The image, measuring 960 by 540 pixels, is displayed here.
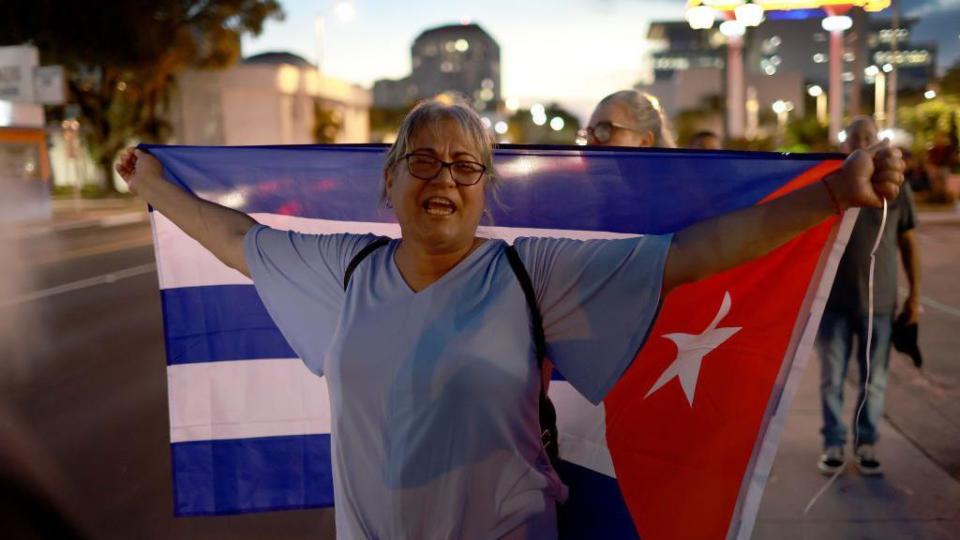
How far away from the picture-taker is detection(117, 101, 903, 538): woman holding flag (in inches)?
80.0

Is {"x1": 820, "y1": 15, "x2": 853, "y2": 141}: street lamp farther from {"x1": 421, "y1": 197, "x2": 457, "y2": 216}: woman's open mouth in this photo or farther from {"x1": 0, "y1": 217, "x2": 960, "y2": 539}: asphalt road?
{"x1": 421, "y1": 197, "x2": 457, "y2": 216}: woman's open mouth

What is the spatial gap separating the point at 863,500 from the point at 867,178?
3424mm

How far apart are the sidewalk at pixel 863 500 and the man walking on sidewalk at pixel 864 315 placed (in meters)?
0.17

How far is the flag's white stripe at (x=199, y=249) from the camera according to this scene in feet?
10.3

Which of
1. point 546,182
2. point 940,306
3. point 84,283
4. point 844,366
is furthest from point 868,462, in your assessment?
point 84,283

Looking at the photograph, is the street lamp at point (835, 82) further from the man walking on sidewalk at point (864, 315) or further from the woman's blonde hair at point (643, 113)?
the woman's blonde hair at point (643, 113)

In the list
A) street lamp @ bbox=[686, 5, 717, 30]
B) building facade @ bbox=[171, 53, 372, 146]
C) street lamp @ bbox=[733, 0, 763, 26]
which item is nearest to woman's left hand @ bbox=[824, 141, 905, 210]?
street lamp @ bbox=[733, 0, 763, 26]

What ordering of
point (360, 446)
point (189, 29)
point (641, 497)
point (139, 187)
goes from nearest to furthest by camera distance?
point (360, 446)
point (641, 497)
point (139, 187)
point (189, 29)

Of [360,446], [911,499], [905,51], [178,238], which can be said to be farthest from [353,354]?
[905,51]

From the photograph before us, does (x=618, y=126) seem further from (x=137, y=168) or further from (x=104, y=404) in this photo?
(x=104, y=404)

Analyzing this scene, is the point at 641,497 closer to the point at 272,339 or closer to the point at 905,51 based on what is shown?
the point at 272,339

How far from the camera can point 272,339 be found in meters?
3.17

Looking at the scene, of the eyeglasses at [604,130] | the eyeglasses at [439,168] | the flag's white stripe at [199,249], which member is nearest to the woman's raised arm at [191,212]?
the flag's white stripe at [199,249]

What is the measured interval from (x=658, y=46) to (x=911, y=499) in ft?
609
